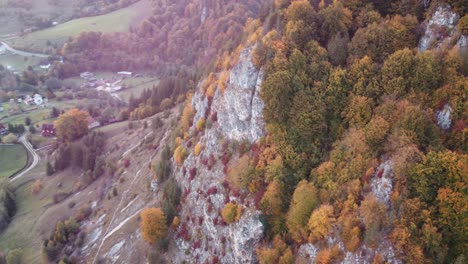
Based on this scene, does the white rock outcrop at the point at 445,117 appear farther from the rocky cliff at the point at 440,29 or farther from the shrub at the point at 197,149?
the shrub at the point at 197,149

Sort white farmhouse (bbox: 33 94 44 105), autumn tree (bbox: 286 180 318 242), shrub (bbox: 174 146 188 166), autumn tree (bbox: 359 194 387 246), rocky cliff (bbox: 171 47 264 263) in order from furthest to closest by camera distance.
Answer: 1. white farmhouse (bbox: 33 94 44 105)
2. shrub (bbox: 174 146 188 166)
3. rocky cliff (bbox: 171 47 264 263)
4. autumn tree (bbox: 286 180 318 242)
5. autumn tree (bbox: 359 194 387 246)

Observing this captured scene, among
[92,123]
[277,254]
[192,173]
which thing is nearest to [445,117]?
[277,254]

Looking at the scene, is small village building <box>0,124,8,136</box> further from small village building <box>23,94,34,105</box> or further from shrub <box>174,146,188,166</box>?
shrub <box>174,146,188,166</box>

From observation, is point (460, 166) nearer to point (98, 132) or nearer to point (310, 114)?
point (310, 114)

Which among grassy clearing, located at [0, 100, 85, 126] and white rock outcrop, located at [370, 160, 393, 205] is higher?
white rock outcrop, located at [370, 160, 393, 205]

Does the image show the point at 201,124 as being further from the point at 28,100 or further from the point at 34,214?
the point at 28,100

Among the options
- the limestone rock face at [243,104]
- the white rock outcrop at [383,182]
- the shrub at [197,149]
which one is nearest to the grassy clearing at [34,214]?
the shrub at [197,149]

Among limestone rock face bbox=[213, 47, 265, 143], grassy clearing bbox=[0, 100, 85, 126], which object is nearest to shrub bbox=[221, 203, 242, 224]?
limestone rock face bbox=[213, 47, 265, 143]
